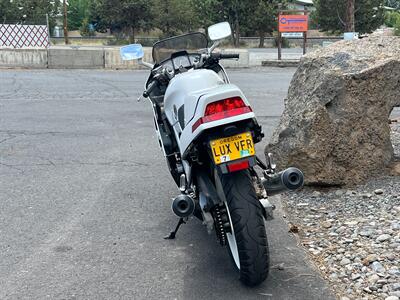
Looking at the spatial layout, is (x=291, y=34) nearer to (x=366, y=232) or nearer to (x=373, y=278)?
(x=366, y=232)

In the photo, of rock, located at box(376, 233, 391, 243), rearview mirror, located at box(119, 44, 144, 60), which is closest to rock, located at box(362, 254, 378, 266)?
rock, located at box(376, 233, 391, 243)

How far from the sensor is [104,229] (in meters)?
4.84

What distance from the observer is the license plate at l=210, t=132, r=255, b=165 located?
357cm

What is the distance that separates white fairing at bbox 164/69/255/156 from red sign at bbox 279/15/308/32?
21.4 m

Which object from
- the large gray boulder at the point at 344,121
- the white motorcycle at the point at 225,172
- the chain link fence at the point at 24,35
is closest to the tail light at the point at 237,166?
the white motorcycle at the point at 225,172

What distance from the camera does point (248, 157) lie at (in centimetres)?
359

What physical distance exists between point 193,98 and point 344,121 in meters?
2.38

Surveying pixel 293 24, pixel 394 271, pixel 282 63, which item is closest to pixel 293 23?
pixel 293 24

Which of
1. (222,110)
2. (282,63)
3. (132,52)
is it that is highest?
Answer: (132,52)

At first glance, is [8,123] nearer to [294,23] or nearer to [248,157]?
[248,157]

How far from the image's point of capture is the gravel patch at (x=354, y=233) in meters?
3.73

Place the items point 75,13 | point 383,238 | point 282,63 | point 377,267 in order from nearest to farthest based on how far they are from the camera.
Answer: point 377,267
point 383,238
point 282,63
point 75,13

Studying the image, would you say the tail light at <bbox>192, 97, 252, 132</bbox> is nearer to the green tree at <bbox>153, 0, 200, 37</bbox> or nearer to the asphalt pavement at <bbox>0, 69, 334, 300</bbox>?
the asphalt pavement at <bbox>0, 69, 334, 300</bbox>

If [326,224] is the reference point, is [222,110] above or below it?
above
